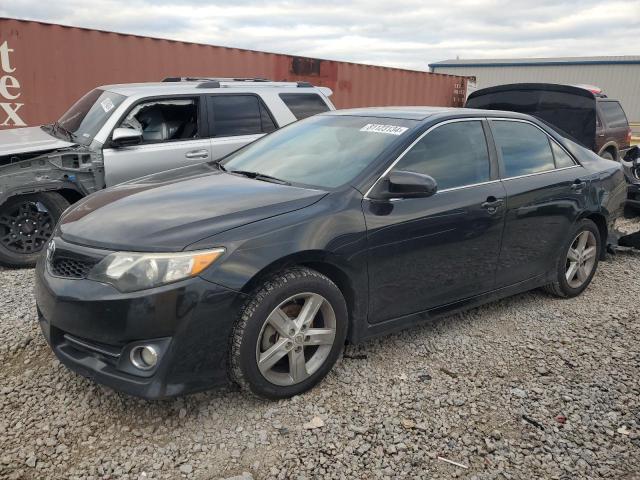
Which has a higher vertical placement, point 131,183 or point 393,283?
point 131,183

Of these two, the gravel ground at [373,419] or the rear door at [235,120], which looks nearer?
the gravel ground at [373,419]

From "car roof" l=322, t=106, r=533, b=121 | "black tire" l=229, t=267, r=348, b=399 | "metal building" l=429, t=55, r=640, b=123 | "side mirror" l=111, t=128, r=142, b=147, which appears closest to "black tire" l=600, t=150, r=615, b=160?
"car roof" l=322, t=106, r=533, b=121

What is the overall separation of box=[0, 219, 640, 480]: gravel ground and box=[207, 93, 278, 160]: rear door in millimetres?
2694

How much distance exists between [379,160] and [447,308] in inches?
42.9

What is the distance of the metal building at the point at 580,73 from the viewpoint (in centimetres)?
3391

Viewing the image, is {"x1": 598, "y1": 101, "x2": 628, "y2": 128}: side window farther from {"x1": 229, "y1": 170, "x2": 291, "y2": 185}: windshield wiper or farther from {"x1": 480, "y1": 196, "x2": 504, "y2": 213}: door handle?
{"x1": 229, "y1": 170, "x2": 291, "y2": 185}: windshield wiper

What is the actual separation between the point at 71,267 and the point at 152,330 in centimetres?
60

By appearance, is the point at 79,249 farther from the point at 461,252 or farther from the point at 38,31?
the point at 38,31

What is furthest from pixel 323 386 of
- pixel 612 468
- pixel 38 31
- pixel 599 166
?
pixel 38 31

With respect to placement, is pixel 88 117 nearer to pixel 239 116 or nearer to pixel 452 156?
pixel 239 116

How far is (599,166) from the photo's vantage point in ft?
15.3

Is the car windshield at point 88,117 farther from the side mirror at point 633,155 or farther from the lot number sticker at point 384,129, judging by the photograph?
the side mirror at point 633,155

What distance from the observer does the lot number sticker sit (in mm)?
3443

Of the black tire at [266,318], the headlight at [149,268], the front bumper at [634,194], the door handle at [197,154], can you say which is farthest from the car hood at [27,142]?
the front bumper at [634,194]
